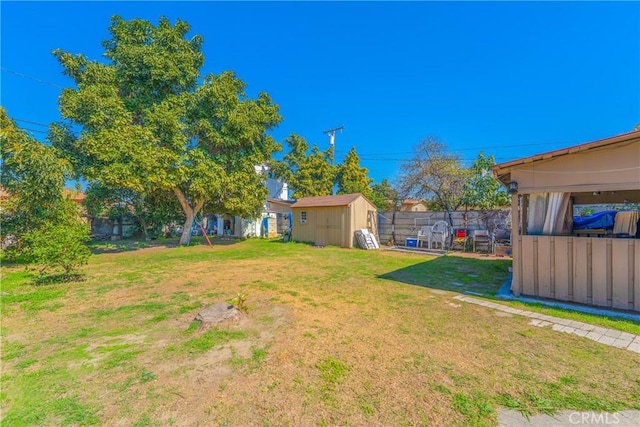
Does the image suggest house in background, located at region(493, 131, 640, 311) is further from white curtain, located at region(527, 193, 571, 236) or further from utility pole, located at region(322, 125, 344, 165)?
utility pole, located at region(322, 125, 344, 165)

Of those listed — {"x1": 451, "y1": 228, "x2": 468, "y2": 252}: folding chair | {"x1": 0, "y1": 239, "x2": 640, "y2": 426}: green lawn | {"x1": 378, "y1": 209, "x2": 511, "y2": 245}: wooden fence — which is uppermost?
{"x1": 378, "y1": 209, "x2": 511, "y2": 245}: wooden fence

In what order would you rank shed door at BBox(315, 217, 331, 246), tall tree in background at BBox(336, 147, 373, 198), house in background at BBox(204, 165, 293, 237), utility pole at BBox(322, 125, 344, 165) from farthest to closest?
utility pole at BBox(322, 125, 344, 165), tall tree in background at BBox(336, 147, 373, 198), house in background at BBox(204, 165, 293, 237), shed door at BBox(315, 217, 331, 246)

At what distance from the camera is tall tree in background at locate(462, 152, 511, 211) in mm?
11922

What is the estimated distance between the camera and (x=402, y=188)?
16.6 meters

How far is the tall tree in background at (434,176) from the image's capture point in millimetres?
14492

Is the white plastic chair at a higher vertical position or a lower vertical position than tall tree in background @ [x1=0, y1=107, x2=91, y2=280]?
lower

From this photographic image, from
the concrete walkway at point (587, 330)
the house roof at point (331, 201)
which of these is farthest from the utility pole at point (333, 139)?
the concrete walkway at point (587, 330)

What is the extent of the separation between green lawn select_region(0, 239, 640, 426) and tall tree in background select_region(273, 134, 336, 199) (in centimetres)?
1974

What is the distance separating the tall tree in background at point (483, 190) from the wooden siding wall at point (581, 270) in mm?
7726

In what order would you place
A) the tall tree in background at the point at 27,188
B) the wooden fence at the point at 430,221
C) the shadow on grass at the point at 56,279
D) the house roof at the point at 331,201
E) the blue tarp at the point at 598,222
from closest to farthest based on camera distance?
the shadow on grass at the point at 56,279, the blue tarp at the point at 598,222, the tall tree in background at the point at 27,188, the wooden fence at the point at 430,221, the house roof at the point at 331,201

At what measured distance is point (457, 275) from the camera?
273 inches

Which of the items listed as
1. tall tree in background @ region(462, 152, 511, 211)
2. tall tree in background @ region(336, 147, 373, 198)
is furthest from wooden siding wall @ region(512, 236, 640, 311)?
tall tree in background @ region(336, 147, 373, 198)

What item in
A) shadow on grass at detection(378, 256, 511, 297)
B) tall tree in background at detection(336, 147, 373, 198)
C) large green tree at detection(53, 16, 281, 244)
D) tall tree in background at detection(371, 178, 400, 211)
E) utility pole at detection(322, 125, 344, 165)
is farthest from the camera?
utility pole at detection(322, 125, 344, 165)

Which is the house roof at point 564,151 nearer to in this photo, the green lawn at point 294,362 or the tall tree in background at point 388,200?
the green lawn at point 294,362
